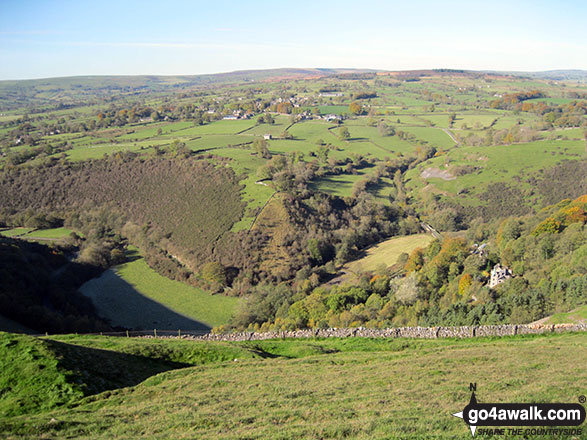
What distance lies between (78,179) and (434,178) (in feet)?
324

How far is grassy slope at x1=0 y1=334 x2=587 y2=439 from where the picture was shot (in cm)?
1205

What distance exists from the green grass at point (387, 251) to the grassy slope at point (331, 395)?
39.4 m

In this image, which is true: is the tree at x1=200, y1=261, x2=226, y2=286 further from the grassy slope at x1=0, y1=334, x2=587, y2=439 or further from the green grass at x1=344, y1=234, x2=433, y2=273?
the grassy slope at x1=0, y1=334, x2=587, y2=439

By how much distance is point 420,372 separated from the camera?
693 inches

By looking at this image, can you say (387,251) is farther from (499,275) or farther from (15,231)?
(15,231)

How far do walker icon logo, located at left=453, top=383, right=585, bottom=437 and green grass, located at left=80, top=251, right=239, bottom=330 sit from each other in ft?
148

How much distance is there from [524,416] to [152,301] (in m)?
55.9

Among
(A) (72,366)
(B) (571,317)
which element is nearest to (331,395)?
(A) (72,366)

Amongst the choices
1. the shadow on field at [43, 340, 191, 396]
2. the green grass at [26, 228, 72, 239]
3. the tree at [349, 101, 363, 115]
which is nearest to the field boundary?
the shadow on field at [43, 340, 191, 396]

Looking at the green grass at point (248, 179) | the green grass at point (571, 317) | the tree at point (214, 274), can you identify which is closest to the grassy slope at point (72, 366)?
the green grass at point (571, 317)

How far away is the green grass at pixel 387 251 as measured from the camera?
62844 mm

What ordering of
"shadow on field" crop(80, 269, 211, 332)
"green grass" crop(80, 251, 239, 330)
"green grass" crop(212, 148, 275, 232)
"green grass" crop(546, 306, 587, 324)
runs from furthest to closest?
"green grass" crop(212, 148, 275, 232), "green grass" crop(80, 251, 239, 330), "shadow on field" crop(80, 269, 211, 332), "green grass" crop(546, 306, 587, 324)

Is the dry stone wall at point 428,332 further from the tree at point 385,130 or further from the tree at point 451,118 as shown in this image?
the tree at point 451,118

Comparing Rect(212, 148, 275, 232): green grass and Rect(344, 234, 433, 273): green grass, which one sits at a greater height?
Rect(212, 148, 275, 232): green grass
